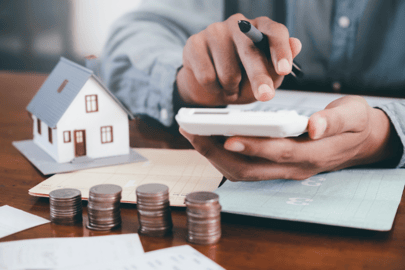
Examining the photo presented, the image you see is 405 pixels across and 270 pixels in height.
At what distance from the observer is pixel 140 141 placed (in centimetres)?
91

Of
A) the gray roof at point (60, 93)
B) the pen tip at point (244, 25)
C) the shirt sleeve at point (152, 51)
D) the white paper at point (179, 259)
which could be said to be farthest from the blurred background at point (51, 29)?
the white paper at point (179, 259)

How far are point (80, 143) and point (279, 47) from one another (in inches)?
16.2

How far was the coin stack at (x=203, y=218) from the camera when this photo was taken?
0.42m

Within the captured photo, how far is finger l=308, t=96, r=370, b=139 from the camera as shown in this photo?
49cm

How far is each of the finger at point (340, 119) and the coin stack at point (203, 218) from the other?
16cm

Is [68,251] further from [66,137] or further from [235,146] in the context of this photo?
[66,137]

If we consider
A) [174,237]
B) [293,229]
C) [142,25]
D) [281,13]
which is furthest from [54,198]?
[281,13]

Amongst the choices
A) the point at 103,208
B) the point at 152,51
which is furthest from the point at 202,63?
the point at 152,51

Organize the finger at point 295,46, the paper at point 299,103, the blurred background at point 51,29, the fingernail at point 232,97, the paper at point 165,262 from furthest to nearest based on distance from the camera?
the blurred background at point 51,29, the paper at point 299,103, the fingernail at point 232,97, the finger at point 295,46, the paper at point 165,262

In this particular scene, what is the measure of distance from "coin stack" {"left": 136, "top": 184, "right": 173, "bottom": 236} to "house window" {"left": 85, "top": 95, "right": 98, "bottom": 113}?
0.34m

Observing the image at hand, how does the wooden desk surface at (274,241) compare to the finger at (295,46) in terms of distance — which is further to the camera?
the finger at (295,46)

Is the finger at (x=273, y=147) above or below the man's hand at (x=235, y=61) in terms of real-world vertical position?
below

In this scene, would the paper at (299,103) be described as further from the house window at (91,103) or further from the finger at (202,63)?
the house window at (91,103)

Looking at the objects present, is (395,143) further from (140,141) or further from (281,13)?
(281,13)
